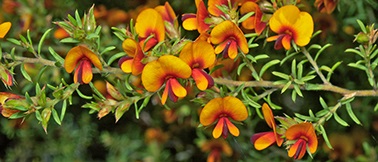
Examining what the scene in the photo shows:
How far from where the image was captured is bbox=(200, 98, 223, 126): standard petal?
1274 millimetres

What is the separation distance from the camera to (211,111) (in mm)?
1280

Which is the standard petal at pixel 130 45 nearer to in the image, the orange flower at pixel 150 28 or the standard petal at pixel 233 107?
the orange flower at pixel 150 28

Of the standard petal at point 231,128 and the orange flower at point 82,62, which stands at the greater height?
the orange flower at point 82,62

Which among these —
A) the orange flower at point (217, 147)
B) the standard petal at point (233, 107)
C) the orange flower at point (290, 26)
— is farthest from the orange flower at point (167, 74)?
the orange flower at point (217, 147)

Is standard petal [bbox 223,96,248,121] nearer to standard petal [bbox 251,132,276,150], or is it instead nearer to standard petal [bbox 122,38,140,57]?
standard petal [bbox 251,132,276,150]

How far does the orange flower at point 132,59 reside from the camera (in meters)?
1.17

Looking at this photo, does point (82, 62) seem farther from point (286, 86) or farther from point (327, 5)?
point (327, 5)

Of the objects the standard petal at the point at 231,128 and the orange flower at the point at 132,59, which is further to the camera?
the standard petal at the point at 231,128

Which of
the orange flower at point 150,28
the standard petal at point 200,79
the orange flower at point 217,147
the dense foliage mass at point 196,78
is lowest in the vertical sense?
the orange flower at point 217,147

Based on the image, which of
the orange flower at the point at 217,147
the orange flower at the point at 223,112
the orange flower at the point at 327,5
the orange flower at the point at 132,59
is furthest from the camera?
the orange flower at the point at 217,147

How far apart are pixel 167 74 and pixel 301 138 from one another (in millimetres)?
316

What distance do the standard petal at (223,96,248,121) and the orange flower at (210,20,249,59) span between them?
96mm

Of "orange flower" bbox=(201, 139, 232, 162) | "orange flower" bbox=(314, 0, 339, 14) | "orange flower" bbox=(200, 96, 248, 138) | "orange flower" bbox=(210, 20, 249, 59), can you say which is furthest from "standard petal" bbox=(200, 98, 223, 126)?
"orange flower" bbox=(201, 139, 232, 162)

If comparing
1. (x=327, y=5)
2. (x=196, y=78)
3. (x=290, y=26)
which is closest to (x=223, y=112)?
(x=196, y=78)
